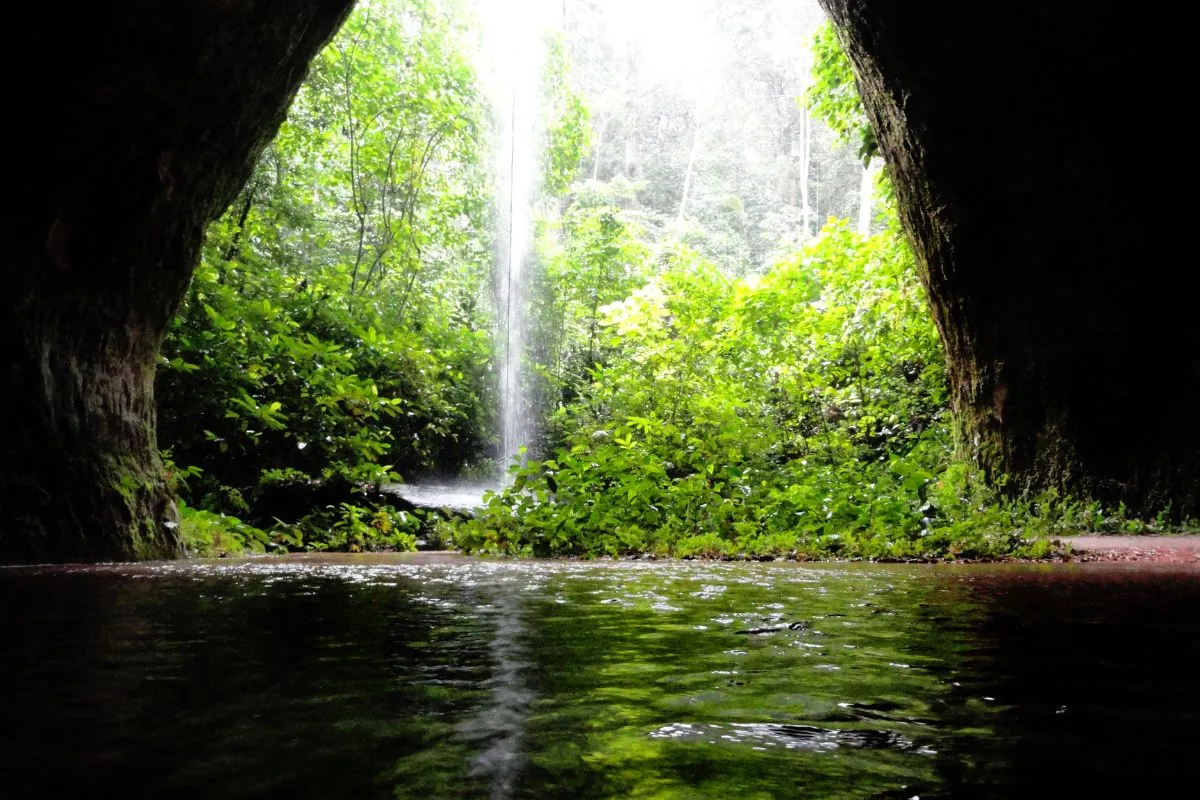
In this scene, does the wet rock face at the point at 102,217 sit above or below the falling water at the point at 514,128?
below

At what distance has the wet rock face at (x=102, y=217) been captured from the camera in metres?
4.84

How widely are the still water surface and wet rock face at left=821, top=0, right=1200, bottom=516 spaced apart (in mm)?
4842

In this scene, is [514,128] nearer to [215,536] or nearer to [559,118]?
[559,118]

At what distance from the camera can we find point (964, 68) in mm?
6426

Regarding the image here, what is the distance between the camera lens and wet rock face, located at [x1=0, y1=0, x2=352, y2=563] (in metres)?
4.84

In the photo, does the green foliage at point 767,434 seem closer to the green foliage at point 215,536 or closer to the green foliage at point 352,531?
the green foliage at point 352,531

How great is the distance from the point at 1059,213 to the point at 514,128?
14670 millimetres

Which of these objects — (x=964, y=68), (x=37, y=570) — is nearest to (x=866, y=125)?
(x=964, y=68)

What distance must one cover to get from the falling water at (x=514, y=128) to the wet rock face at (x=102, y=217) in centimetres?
1243

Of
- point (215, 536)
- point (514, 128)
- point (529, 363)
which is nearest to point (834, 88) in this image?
point (215, 536)

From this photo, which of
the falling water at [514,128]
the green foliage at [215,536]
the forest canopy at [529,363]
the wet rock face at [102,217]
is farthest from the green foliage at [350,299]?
the wet rock face at [102,217]

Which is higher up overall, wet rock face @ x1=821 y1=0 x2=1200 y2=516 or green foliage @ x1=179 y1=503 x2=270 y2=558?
wet rock face @ x1=821 y1=0 x2=1200 y2=516

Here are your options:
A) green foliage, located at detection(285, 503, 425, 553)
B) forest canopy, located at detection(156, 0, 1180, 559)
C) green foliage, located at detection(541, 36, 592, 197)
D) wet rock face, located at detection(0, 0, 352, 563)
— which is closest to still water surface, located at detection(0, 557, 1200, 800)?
wet rock face, located at detection(0, 0, 352, 563)

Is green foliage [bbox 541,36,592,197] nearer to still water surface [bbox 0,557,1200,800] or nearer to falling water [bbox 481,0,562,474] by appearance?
falling water [bbox 481,0,562,474]
